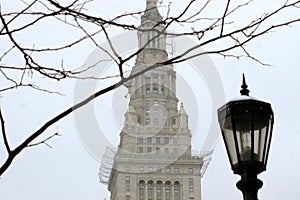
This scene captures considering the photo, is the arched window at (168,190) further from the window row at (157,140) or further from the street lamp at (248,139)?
the street lamp at (248,139)

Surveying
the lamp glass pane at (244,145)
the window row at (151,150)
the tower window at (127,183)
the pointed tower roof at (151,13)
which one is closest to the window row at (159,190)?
the tower window at (127,183)

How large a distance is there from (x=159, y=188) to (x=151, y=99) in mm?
12450

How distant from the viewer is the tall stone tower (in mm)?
82500

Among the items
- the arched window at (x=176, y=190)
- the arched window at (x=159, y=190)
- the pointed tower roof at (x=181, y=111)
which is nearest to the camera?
the arched window at (x=159, y=190)

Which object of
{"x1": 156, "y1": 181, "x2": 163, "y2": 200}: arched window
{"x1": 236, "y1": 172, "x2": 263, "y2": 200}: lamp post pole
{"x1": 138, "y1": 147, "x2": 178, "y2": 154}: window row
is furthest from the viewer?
{"x1": 138, "y1": 147, "x2": 178, "y2": 154}: window row

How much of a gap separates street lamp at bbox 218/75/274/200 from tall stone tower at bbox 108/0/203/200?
74776mm

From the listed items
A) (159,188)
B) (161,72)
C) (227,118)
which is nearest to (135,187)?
(159,188)

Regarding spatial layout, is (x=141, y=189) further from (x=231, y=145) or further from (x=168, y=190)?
(x=231, y=145)

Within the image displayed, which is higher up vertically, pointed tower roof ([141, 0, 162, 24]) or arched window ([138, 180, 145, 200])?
arched window ([138, 180, 145, 200])

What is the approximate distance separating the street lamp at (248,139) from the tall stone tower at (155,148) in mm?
74776

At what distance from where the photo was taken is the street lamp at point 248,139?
17.1ft

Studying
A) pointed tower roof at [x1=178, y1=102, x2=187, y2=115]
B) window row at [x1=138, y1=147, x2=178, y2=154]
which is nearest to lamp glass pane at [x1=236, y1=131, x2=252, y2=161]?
window row at [x1=138, y1=147, x2=178, y2=154]

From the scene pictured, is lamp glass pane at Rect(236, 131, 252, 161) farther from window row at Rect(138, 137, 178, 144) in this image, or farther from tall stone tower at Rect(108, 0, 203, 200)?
window row at Rect(138, 137, 178, 144)

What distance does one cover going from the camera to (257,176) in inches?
209
